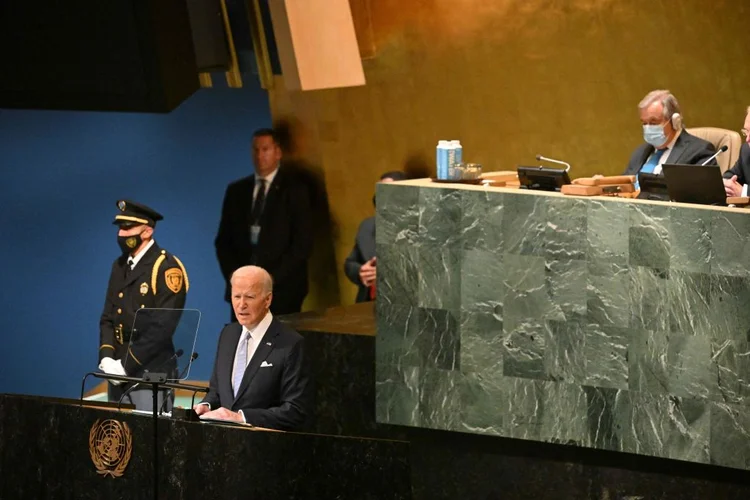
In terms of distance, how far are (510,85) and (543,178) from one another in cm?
222

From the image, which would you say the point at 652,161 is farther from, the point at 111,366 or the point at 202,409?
the point at 111,366

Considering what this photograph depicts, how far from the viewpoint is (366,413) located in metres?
7.08

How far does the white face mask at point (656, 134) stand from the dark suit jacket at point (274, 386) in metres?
1.66

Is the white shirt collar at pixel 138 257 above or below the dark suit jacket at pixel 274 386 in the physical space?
above

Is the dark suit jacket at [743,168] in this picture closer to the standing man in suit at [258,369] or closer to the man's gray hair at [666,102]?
the man's gray hair at [666,102]

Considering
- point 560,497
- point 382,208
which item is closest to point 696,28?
point 382,208

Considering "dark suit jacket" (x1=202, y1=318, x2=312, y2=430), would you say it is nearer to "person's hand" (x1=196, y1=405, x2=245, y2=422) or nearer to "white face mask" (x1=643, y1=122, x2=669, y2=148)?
"person's hand" (x1=196, y1=405, x2=245, y2=422)

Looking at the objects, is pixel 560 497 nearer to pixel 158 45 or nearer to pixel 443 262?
pixel 443 262

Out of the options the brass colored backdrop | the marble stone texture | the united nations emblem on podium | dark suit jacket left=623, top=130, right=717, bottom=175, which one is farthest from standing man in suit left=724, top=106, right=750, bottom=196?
the united nations emblem on podium

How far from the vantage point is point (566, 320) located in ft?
18.1

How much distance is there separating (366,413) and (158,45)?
371 cm

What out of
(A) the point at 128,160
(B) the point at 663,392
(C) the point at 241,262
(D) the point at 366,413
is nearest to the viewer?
(B) the point at 663,392

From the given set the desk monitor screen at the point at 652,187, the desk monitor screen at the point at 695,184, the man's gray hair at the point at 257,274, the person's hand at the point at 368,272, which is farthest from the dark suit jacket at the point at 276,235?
the desk monitor screen at the point at 695,184

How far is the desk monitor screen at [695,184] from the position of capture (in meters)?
5.18
